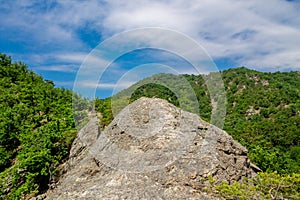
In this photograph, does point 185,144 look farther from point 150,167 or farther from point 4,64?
point 4,64

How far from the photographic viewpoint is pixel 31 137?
87.0 feet

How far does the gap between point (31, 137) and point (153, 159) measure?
17.7 meters

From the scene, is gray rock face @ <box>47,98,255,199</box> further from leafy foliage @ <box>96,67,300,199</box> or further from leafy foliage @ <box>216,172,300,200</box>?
leafy foliage @ <box>96,67,300,199</box>

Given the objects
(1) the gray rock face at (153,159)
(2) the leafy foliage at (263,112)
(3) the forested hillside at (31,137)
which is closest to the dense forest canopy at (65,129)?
(3) the forested hillside at (31,137)

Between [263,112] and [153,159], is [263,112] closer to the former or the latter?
[263,112]

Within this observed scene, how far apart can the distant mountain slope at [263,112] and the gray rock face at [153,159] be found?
19.1 m

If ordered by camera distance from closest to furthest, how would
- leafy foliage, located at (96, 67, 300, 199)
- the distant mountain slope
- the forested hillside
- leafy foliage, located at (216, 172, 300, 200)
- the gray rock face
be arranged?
1. leafy foliage, located at (216, 172, 300, 200)
2. the gray rock face
3. the forested hillside
4. leafy foliage, located at (96, 67, 300, 199)
5. the distant mountain slope

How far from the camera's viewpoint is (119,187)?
38.8 ft

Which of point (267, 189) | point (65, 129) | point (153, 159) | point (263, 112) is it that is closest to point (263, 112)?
point (263, 112)

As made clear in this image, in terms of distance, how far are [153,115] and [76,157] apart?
585 centimetres

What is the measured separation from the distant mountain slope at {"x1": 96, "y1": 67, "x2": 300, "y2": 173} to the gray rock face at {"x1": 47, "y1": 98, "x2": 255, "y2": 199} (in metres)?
19.1

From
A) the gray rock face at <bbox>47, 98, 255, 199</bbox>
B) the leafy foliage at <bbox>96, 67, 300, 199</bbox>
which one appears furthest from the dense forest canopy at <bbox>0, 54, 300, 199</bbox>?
the gray rock face at <bbox>47, 98, 255, 199</bbox>

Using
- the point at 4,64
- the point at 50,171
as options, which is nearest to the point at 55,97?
the point at 50,171

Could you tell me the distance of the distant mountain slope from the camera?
40494mm
